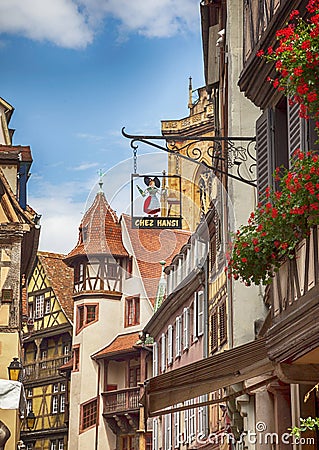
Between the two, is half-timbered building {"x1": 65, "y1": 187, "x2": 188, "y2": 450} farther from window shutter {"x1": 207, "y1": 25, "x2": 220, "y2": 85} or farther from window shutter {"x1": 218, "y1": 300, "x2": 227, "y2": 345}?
→ window shutter {"x1": 207, "y1": 25, "x2": 220, "y2": 85}

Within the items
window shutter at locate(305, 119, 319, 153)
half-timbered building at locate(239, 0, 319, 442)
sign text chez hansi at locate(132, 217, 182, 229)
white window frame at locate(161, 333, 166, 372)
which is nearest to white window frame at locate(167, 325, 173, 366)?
white window frame at locate(161, 333, 166, 372)

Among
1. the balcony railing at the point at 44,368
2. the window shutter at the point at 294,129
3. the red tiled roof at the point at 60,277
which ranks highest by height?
the red tiled roof at the point at 60,277

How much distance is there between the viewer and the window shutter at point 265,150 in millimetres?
10672

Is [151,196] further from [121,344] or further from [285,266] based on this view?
[121,344]

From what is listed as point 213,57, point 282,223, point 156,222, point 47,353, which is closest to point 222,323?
point 213,57

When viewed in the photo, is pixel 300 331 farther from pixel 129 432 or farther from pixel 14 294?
pixel 129 432

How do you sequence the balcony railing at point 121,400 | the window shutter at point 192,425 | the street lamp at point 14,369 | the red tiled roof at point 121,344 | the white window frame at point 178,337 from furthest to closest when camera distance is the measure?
the red tiled roof at point 121,344 < the balcony railing at point 121,400 < the white window frame at point 178,337 < the window shutter at point 192,425 < the street lamp at point 14,369

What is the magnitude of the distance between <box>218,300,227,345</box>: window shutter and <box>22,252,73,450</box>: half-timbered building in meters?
27.1

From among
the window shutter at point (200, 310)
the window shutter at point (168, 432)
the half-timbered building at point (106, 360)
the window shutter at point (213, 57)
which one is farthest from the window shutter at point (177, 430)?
the window shutter at point (213, 57)

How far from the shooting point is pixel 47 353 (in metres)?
52.1

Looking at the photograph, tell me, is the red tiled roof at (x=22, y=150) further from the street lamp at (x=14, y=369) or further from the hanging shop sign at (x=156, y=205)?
the hanging shop sign at (x=156, y=205)

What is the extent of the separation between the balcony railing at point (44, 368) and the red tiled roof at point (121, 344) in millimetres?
4615

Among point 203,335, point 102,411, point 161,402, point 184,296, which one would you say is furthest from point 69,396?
point 161,402

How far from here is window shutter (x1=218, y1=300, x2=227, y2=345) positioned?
67.4 feet
